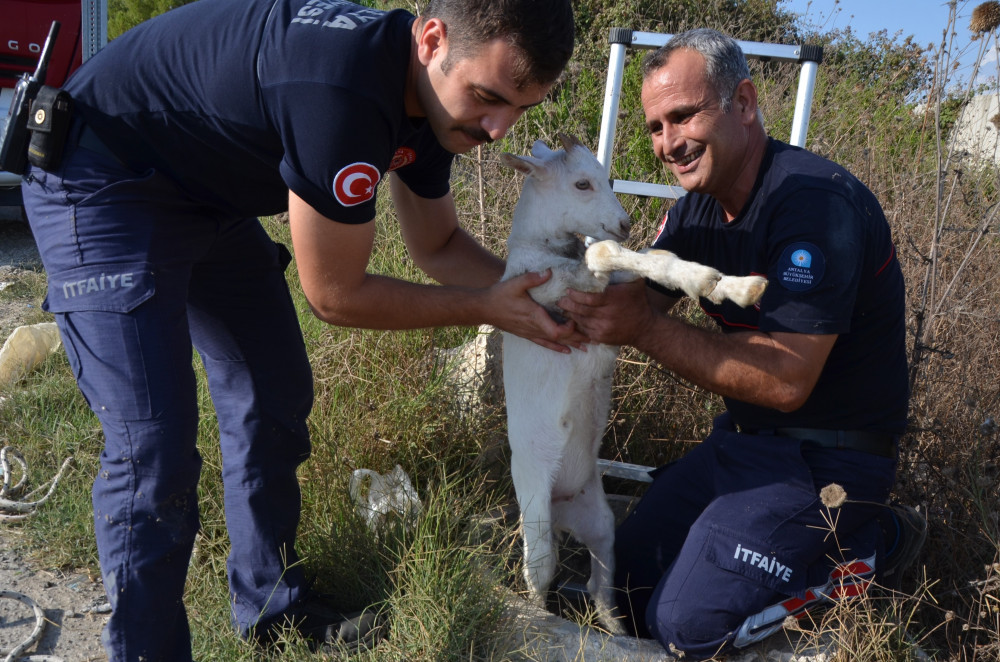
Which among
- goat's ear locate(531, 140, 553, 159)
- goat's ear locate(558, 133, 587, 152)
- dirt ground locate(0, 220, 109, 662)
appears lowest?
dirt ground locate(0, 220, 109, 662)

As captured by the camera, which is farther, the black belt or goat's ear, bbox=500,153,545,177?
goat's ear, bbox=500,153,545,177

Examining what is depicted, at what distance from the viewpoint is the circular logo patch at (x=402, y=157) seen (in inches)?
97.9

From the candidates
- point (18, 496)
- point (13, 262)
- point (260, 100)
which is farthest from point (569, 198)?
point (13, 262)

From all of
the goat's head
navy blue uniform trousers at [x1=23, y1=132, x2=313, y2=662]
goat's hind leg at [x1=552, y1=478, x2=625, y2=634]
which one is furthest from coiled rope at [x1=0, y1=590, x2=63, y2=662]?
the goat's head

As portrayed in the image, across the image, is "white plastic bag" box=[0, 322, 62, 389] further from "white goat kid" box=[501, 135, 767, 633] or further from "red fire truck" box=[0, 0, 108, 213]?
"white goat kid" box=[501, 135, 767, 633]

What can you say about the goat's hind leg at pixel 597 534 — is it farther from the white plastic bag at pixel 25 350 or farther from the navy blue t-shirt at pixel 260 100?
the white plastic bag at pixel 25 350

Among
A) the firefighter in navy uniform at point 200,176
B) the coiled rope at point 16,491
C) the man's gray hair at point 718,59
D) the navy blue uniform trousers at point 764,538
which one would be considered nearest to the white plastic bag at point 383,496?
the firefighter in navy uniform at point 200,176

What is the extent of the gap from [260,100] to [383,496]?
167 centimetres

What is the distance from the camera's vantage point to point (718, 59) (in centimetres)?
261

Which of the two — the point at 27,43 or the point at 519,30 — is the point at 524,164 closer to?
the point at 519,30

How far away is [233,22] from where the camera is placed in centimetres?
222

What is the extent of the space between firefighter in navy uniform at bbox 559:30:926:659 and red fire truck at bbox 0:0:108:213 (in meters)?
5.71

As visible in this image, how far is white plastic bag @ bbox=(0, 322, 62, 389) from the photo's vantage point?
14.6 ft

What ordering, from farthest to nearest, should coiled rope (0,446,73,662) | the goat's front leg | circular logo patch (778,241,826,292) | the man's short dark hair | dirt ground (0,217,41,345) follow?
1. dirt ground (0,217,41,345)
2. coiled rope (0,446,73,662)
3. circular logo patch (778,241,826,292)
4. the goat's front leg
5. the man's short dark hair
